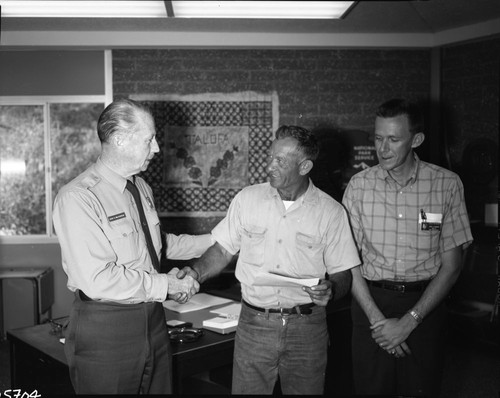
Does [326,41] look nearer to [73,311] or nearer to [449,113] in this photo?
[449,113]

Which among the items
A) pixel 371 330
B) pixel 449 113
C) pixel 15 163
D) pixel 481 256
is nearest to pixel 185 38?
pixel 15 163

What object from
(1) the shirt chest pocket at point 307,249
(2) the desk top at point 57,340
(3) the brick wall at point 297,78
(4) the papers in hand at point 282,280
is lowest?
(2) the desk top at point 57,340

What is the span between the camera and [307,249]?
2846 mm

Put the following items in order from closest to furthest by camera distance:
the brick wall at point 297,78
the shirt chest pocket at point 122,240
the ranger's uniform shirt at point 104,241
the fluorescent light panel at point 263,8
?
1. the fluorescent light panel at point 263,8
2. the ranger's uniform shirt at point 104,241
3. the shirt chest pocket at point 122,240
4. the brick wall at point 297,78

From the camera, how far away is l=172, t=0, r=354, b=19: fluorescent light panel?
206 cm

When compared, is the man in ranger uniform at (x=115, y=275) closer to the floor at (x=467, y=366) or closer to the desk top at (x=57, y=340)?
the desk top at (x=57, y=340)

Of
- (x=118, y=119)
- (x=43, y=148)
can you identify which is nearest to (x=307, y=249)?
(x=118, y=119)

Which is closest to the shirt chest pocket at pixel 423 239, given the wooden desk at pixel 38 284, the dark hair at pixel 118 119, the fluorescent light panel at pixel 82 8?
the dark hair at pixel 118 119

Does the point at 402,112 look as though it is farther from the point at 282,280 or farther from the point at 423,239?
the point at 282,280

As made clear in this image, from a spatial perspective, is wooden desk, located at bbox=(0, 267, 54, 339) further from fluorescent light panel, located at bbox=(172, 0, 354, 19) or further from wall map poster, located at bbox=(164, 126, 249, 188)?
fluorescent light panel, located at bbox=(172, 0, 354, 19)

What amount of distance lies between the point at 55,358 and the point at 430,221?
197 centimetres

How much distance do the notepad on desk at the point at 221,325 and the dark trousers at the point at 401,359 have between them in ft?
2.23

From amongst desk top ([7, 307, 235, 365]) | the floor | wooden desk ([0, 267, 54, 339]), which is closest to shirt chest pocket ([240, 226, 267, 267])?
desk top ([7, 307, 235, 365])

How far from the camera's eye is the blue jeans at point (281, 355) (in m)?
2.73
